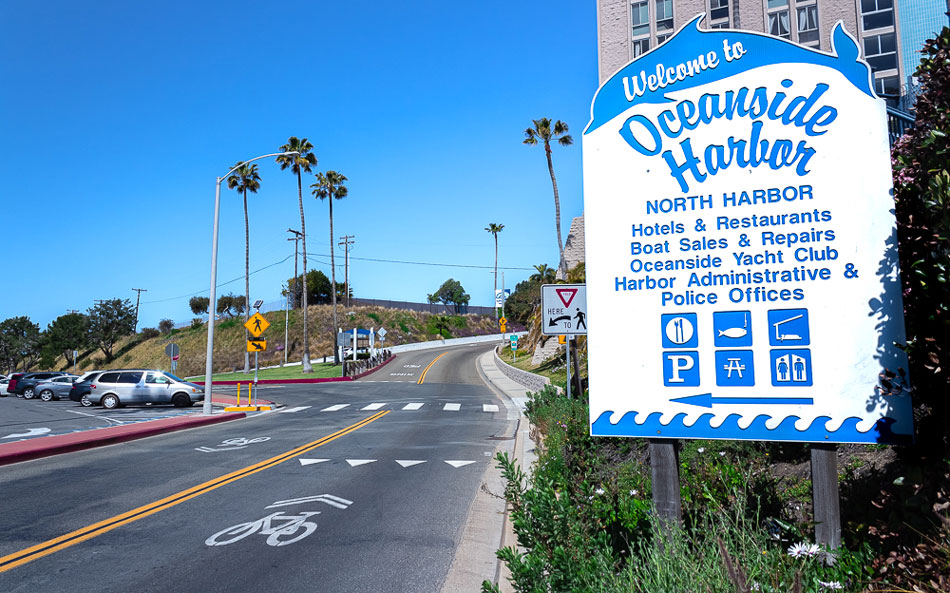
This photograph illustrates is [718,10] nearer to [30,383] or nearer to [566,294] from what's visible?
[566,294]

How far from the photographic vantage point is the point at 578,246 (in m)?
52.3

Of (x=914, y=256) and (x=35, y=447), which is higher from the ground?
(x=914, y=256)

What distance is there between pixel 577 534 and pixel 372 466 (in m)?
7.90

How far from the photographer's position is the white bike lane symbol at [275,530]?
681cm

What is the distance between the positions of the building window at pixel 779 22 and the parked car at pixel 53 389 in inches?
1948

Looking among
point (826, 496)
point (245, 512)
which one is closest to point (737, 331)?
point (826, 496)

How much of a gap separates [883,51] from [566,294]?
3805cm

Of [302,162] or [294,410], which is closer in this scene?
[294,410]

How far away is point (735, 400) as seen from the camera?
4145 millimetres

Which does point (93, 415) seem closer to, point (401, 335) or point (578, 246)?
point (578, 246)

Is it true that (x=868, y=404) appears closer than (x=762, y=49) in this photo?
Yes

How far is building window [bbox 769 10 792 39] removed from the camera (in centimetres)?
4109

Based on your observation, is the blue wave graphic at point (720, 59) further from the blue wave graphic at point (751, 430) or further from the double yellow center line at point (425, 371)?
the double yellow center line at point (425, 371)

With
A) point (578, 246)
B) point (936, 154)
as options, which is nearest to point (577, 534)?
point (936, 154)
